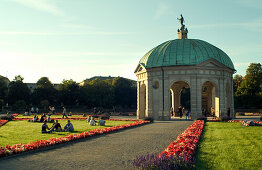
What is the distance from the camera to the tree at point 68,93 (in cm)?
9238

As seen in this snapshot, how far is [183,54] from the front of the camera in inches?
1918

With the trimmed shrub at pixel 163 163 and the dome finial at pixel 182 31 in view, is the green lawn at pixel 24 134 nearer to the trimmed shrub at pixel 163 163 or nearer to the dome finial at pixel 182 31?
the trimmed shrub at pixel 163 163

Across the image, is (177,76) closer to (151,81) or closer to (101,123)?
(151,81)

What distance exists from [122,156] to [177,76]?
3440 centimetres

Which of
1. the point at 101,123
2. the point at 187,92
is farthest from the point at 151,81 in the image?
the point at 187,92

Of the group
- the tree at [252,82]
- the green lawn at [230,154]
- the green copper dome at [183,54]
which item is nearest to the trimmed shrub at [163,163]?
the green lawn at [230,154]

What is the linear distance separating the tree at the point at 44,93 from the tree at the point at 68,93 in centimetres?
252

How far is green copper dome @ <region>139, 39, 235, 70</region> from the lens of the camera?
158 feet

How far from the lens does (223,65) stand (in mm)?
48312

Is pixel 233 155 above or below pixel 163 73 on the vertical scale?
below

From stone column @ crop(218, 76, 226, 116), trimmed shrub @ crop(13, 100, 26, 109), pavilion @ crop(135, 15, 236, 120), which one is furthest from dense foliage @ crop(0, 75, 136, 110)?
stone column @ crop(218, 76, 226, 116)

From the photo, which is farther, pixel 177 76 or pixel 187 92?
pixel 187 92

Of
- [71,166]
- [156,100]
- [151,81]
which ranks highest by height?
[151,81]

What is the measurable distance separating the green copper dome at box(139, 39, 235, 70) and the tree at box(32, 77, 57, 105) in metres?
49.6
